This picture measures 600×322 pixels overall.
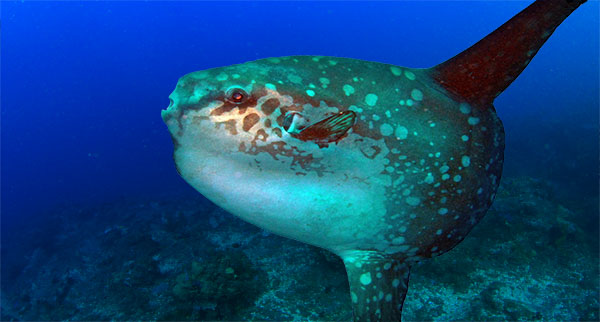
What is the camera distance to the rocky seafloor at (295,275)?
4996 mm

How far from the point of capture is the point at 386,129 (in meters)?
1.80

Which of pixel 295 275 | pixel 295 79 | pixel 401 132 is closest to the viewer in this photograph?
pixel 295 79

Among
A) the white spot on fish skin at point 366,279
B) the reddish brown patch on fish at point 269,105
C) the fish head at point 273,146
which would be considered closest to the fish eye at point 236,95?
the fish head at point 273,146

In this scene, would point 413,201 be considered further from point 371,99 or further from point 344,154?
point 371,99

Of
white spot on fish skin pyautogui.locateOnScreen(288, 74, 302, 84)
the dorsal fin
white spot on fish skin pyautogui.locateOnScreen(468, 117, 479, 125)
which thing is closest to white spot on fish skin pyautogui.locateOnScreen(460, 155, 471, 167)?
white spot on fish skin pyautogui.locateOnScreen(468, 117, 479, 125)

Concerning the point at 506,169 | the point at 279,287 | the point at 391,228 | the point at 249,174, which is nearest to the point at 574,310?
the point at 279,287

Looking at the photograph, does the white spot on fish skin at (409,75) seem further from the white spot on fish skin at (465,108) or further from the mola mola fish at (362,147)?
the white spot on fish skin at (465,108)

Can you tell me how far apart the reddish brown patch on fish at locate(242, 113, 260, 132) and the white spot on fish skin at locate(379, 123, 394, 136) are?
707mm

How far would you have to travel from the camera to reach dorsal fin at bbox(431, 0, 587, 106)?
1.72 metres

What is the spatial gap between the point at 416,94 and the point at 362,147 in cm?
51

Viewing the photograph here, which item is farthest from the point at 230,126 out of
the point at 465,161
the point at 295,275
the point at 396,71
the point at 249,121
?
the point at 295,275

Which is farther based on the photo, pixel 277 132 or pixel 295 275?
pixel 295 275

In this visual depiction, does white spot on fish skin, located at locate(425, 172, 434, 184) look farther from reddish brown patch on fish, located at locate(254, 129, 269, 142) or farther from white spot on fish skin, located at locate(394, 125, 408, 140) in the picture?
reddish brown patch on fish, located at locate(254, 129, 269, 142)

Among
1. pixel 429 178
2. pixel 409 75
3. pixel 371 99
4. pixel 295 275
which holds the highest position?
pixel 409 75
